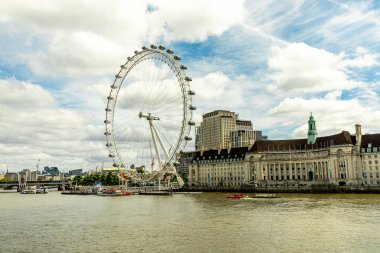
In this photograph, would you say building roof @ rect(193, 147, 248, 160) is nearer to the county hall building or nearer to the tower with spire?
the county hall building

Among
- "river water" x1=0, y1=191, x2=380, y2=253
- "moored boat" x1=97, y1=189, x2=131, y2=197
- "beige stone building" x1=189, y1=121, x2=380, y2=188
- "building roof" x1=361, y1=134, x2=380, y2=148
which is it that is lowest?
"river water" x1=0, y1=191, x2=380, y2=253

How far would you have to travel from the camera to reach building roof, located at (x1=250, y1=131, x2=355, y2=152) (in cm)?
11344

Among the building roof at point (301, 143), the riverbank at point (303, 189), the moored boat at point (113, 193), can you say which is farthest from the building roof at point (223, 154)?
the moored boat at point (113, 193)

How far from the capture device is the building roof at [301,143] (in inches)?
4466

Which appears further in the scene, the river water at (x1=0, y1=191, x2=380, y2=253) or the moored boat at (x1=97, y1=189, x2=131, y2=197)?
the moored boat at (x1=97, y1=189, x2=131, y2=197)

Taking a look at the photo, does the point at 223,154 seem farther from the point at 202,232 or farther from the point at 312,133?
the point at 202,232

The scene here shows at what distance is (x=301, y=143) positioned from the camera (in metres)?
128

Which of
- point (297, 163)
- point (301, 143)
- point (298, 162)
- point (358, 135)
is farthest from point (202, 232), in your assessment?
point (301, 143)

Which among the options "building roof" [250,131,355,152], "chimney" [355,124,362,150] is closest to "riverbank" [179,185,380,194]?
"chimney" [355,124,362,150]

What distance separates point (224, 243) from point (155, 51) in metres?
57.0

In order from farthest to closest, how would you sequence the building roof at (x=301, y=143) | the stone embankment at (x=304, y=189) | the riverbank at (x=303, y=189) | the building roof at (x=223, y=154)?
the building roof at (x=223, y=154)
the building roof at (x=301, y=143)
the stone embankment at (x=304, y=189)
the riverbank at (x=303, y=189)

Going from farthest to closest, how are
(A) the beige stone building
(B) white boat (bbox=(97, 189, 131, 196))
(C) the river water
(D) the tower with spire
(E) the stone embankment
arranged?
(D) the tower with spire < (A) the beige stone building < (B) white boat (bbox=(97, 189, 131, 196)) < (E) the stone embankment < (C) the river water

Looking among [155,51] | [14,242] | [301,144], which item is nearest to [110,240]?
[14,242]

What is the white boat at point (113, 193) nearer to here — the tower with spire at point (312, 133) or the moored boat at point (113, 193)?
the moored boat at point (113, 193)
